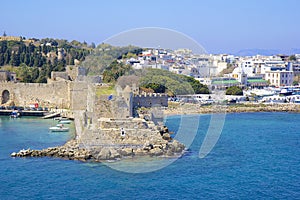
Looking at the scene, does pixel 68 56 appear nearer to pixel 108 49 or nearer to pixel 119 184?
pixel 108 49

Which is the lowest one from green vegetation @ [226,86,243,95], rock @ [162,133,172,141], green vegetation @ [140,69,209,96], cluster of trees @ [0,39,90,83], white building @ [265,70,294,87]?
rock @ [162,133,172,141]

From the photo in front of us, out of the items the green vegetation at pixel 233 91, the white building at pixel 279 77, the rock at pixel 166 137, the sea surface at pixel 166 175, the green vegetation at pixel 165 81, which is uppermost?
the white building at pixel 279 77

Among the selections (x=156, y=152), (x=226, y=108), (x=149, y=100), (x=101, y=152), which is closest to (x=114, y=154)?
(x=101, y=152)

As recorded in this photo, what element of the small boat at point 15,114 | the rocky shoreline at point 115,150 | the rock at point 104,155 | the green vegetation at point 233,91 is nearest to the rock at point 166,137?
the rocky shoreline at point 115,150

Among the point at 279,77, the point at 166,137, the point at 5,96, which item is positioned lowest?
the point at 166,137

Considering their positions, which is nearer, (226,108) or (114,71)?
(114,71)

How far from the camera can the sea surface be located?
883 centimetres

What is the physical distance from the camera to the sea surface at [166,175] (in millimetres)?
8828

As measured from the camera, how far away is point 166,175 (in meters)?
9.83

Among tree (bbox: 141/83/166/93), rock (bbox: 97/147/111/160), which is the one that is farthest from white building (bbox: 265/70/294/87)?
rock (bbox: 97/147/111/160)

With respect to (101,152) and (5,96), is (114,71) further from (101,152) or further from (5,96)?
(101,152)

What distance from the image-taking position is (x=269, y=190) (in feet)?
30.2

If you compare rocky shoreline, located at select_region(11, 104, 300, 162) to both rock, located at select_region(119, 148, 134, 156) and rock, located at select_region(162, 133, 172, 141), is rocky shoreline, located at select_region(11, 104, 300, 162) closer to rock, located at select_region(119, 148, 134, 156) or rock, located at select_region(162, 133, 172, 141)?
rock, located at select_region(119, 148, 134, 156)

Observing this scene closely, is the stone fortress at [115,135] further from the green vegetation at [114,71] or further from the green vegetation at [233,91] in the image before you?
the green vegetation at [233,91]
